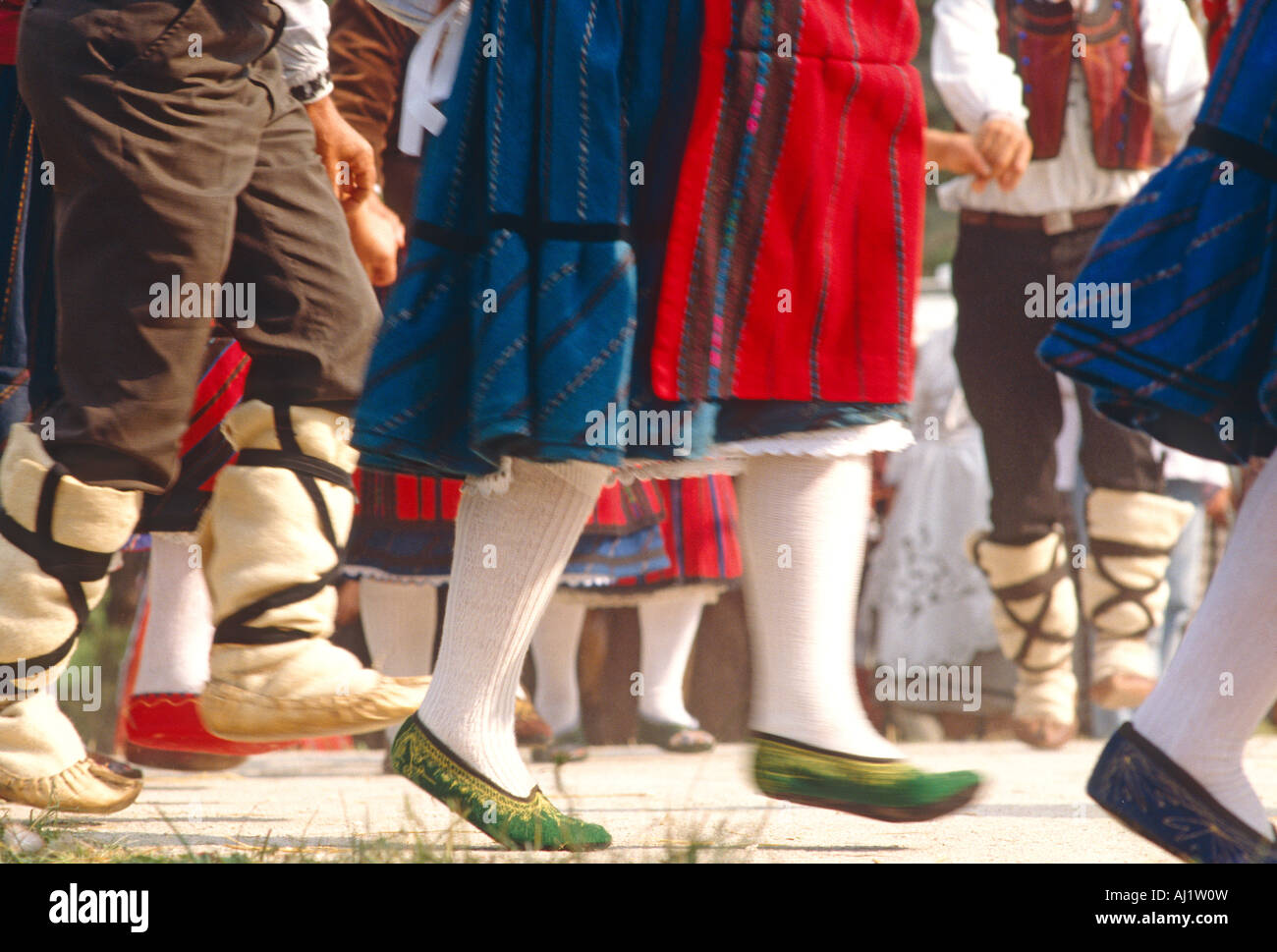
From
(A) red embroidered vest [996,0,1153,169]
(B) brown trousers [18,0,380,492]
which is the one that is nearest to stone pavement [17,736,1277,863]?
(B) brown trousers [18,0,380,492]

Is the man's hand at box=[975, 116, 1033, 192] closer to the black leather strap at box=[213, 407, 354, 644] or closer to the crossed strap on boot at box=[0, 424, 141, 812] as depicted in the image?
the black leather strap at box=[213, 407, 354, 644]

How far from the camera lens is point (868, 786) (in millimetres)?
1922

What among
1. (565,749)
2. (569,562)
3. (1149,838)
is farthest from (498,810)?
(565,749)

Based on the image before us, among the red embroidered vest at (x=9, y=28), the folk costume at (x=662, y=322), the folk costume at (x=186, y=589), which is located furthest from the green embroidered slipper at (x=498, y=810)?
the red embroidered vest at (x=9, y=28)

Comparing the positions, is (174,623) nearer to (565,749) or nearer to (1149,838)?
(565,749)

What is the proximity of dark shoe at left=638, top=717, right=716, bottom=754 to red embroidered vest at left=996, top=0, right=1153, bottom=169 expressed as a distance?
1.81 metres

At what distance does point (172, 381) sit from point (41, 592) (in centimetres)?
34

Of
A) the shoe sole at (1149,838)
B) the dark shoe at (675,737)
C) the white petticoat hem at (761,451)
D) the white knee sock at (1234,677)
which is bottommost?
the dark shoe at (675,737)

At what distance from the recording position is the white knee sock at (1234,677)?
1.87 m

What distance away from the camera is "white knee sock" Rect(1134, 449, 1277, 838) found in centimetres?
187

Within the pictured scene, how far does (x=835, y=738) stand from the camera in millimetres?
1945

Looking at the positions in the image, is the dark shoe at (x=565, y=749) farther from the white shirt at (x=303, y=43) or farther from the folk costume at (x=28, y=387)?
the white shirt at (x=303, y=43)

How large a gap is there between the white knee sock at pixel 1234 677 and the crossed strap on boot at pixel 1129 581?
176 centimetres
